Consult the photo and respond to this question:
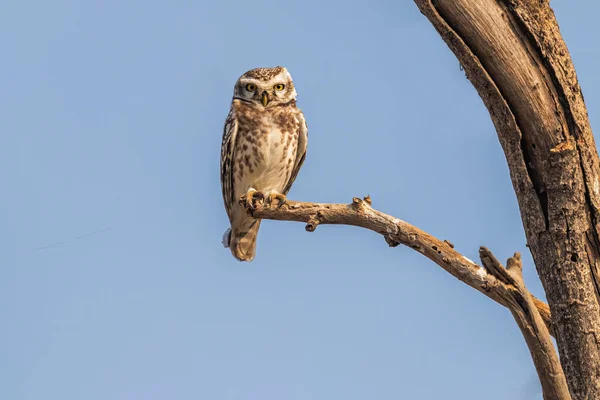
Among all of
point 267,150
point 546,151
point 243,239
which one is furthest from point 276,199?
point 546,151

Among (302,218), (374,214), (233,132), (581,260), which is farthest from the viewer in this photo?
(233,132)

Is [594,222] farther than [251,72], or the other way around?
[251,72]

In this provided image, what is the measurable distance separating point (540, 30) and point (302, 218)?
1.93 m

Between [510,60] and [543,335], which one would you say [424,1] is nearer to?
[510,60]

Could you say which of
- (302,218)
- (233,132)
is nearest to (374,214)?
(302,218)

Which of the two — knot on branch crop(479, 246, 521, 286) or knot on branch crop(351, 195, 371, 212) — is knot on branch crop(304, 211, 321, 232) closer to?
knot on branch crop(351, 195, 371, 212)

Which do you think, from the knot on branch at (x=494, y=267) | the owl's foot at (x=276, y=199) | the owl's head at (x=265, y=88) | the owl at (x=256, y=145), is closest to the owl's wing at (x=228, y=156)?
the owl at (x=256, y=145)

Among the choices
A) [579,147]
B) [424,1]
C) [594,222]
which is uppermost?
[424,1]

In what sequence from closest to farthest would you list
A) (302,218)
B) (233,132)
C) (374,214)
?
(374,214) → (302,218) → (233,132)

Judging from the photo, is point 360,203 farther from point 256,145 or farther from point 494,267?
point 256,145

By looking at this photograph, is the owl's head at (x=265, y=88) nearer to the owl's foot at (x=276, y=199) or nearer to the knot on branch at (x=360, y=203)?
the owl's foot at (x=276, y=199)

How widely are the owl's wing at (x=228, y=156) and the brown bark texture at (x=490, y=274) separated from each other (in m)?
2.24

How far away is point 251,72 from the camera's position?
7578 millimetres

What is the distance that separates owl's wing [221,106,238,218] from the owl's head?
0.22 meters
